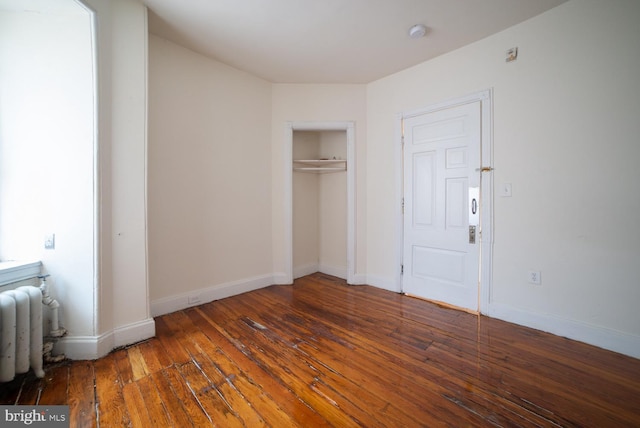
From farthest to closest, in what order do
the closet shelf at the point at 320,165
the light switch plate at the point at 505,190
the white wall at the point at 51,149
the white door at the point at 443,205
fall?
the closet shelf at the point at 320,165
the white door at the point at 443,205
the light switch plate at the point at 505,190
the white wall at the point at 51,149

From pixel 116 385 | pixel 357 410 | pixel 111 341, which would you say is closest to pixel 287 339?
pixel 357 410

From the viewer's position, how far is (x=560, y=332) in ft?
7.36

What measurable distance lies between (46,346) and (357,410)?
2.20 meters

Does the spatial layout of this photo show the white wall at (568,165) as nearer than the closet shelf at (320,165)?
Yes

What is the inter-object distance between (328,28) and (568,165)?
2495 millimetres

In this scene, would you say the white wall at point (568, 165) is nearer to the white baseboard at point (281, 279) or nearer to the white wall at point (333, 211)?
the white wall at point (333, 211)

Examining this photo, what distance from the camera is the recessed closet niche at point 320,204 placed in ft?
13.4

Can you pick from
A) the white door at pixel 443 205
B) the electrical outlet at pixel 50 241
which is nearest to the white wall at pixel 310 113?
the white door at pixel 443 205

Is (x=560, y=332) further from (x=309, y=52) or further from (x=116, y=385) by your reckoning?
Result: (x=309, y=52)

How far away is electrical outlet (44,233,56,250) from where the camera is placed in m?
1.89

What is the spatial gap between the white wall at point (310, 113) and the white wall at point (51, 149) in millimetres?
2073

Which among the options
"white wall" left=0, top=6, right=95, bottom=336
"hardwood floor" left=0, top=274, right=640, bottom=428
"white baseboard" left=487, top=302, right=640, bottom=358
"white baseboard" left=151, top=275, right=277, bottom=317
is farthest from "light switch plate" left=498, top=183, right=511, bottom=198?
"white wall" left=0, top=6, right=95, bottom=336

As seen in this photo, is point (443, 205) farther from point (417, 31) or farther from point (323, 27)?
point (323, 27)

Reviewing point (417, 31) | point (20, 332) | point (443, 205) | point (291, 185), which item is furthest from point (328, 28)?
point (20, 332)
